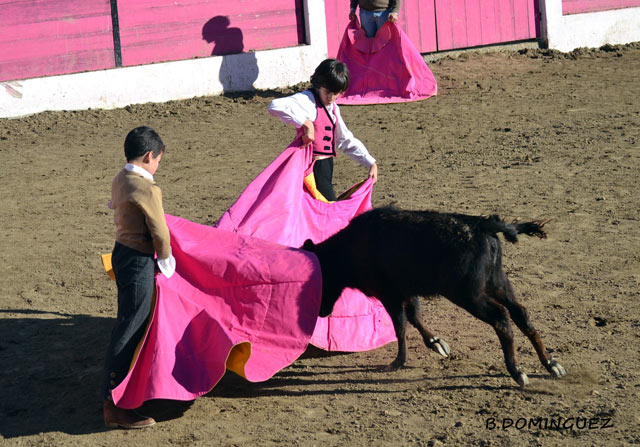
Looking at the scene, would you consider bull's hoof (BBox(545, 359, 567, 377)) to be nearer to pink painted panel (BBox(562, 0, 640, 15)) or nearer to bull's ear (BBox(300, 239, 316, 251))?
bull's ear (BBox(300, 239, 316, 251))

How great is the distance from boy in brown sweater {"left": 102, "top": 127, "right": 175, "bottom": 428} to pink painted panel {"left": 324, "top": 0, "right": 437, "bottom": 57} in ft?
28.4

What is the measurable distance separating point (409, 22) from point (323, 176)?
25.7ft

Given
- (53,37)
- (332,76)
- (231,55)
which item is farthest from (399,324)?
(53,37)

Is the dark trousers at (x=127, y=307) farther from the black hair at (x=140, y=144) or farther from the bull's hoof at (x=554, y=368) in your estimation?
the bull's hoof at (x=554, y=368)

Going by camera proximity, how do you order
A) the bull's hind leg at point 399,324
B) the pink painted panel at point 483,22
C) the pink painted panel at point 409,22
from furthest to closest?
the pink painted panel at point 483,22 → the pink painted panel at point 409,22 → the bull's hind leg at point 399,324

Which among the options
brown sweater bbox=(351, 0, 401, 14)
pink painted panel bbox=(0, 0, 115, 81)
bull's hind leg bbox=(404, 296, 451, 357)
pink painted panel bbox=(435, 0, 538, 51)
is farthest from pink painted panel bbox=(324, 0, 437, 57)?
bull's hind leg bbox=(404, 296, 451, 357)

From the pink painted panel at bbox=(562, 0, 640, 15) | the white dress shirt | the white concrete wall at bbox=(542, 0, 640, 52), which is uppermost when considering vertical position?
the pink painted panel at bbox=(562, 0, 640, 15)

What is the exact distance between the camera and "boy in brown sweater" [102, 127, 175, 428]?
3.67 m

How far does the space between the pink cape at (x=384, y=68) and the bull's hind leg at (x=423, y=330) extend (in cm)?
626

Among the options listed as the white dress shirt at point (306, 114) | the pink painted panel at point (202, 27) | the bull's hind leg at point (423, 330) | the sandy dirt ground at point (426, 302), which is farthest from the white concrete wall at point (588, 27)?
the bull's hind leg at point (423, 330)

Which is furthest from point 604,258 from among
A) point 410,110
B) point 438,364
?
point 410,110

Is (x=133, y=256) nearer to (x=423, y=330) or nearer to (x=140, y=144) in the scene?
(x=140, y=144)

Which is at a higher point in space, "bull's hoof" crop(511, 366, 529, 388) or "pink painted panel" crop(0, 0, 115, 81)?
"pink painted panel" crop(0, 0, 115, 81)

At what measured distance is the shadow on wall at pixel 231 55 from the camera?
37.4 feet
